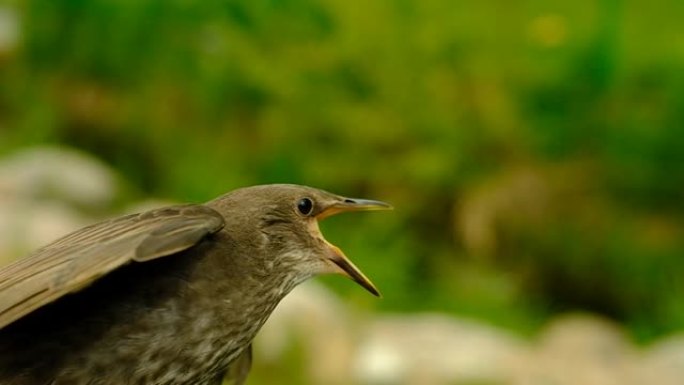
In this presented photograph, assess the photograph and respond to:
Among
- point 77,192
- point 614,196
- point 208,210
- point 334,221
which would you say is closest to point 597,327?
point 614,196

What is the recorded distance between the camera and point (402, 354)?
4.62 meters

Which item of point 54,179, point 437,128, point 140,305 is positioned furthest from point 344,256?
point 54,179

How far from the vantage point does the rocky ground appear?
4438 millimetres

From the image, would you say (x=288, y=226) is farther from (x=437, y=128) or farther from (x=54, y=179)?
(x=54, y=179)

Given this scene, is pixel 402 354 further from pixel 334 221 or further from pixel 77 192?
pixel 77 192

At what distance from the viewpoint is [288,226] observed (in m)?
2.39

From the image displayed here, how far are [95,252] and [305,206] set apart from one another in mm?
430

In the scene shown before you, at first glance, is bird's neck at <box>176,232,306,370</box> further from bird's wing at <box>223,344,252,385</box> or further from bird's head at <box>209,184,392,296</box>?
bird's wing at <box>223,344,252,385</box>

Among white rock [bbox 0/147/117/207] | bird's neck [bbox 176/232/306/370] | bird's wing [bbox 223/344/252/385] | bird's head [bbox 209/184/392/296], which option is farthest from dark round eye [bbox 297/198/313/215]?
white rock [bbox 0/147/117/207]

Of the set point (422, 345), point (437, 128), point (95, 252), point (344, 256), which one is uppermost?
point (95, 252)

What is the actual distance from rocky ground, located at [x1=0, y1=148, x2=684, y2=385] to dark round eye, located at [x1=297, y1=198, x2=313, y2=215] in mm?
1928

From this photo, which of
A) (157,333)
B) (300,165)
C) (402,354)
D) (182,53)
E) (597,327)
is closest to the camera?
(157,333)

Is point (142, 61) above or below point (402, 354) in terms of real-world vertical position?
→ above

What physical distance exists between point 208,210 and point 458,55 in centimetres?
341
